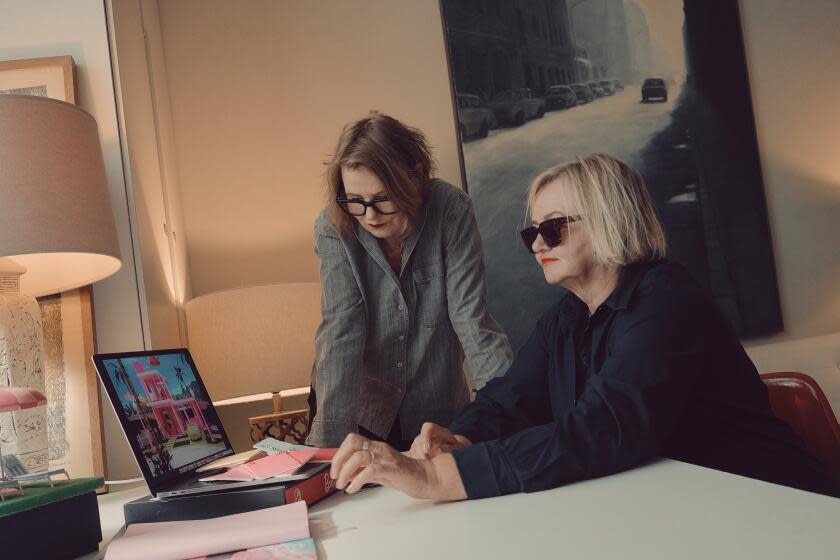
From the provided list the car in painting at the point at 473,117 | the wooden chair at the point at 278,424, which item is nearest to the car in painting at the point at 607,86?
the car in painting at the point at 473,117

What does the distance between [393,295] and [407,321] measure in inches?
2.8

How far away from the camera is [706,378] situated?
3.79ft

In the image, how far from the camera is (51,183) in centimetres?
162

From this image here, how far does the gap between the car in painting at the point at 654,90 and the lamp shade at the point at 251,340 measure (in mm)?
1857

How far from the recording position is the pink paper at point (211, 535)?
0.85 meters

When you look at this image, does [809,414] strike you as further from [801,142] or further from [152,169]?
[801,142]

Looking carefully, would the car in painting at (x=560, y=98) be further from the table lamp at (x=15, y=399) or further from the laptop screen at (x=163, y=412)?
the table lamp at (x=15, y=399)

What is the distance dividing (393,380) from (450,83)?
1.69m

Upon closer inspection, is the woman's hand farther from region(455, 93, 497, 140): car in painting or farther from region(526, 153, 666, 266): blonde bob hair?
region(455, 93, 497, 140): car in painting

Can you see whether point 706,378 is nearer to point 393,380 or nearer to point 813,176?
point 393,380

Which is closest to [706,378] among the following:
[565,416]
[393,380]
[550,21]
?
[565,416]

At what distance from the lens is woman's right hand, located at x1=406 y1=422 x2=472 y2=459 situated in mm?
1221

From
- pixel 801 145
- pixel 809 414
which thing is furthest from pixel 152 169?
pixel 801 145

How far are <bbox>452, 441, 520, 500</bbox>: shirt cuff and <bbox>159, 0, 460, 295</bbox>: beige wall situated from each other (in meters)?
2.13
